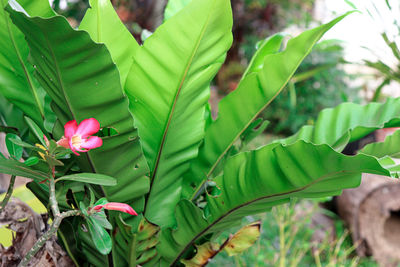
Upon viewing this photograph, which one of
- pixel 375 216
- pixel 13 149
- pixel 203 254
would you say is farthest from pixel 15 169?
pixel 375 216

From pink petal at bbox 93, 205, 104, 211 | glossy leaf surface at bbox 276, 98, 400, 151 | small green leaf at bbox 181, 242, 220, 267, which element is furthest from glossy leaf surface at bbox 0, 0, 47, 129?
glossy leaf surface at bbox 276, 98, 400, 151

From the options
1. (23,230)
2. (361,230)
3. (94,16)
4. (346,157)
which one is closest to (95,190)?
(23,230)

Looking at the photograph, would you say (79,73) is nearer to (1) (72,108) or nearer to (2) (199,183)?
(1) (72,108)

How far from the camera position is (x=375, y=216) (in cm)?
204

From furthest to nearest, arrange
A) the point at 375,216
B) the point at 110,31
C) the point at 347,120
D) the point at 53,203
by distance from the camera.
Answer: the point at 375,216
the point at 347,120
the point at 110,31
the point at 53,203

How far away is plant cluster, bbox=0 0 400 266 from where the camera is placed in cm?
43

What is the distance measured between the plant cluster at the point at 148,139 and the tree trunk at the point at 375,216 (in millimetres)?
1567

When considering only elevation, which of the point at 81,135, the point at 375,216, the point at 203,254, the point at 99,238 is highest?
the point at 81,135

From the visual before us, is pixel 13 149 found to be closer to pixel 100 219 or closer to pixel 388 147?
pixel 100 219

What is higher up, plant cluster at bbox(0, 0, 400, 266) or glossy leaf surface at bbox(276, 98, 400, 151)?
plant cluster at bbox(0, 0, 400, 266)

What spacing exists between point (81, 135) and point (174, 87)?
156mm

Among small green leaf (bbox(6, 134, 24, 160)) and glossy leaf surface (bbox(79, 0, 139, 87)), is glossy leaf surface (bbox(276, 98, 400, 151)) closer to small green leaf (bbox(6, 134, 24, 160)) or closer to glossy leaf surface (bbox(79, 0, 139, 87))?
glossy leaf surface (bbox(79, 0, 139, 87))

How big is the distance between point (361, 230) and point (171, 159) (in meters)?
1.89

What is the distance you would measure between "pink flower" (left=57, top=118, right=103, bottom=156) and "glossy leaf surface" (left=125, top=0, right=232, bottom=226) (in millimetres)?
110
